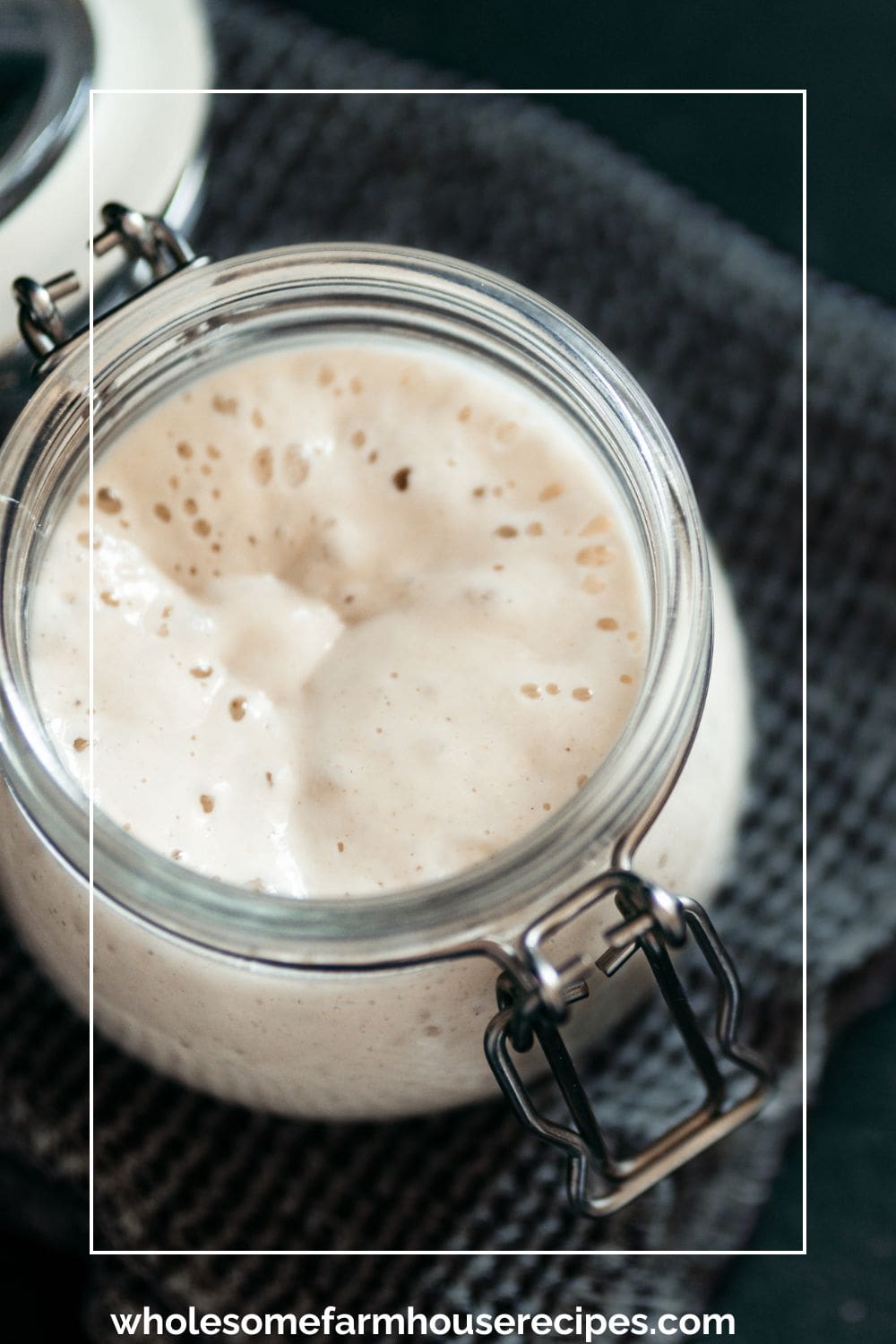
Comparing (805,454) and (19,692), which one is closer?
(19,692)

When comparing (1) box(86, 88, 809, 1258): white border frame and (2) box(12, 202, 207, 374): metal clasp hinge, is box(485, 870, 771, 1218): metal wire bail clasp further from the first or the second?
(2) box(12, 202, 207, 374): metal clasp hinge

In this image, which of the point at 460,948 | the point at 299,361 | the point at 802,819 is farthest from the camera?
the point at 802,819

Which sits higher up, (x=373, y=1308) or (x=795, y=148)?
(x=795, y=148)

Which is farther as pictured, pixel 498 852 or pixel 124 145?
pixel 124 145

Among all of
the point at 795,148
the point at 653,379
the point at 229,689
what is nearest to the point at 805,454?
the point at 653,379

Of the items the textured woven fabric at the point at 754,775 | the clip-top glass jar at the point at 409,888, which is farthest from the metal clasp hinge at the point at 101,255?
the textured woven fabric at the point at 754,775

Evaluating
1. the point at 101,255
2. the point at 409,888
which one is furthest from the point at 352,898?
the point at 101,255

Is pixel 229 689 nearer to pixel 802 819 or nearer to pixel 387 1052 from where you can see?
pixel 387 1052

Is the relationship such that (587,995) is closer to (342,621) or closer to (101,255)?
(342,621)

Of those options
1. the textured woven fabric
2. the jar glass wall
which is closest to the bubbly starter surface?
the jar glass wall
